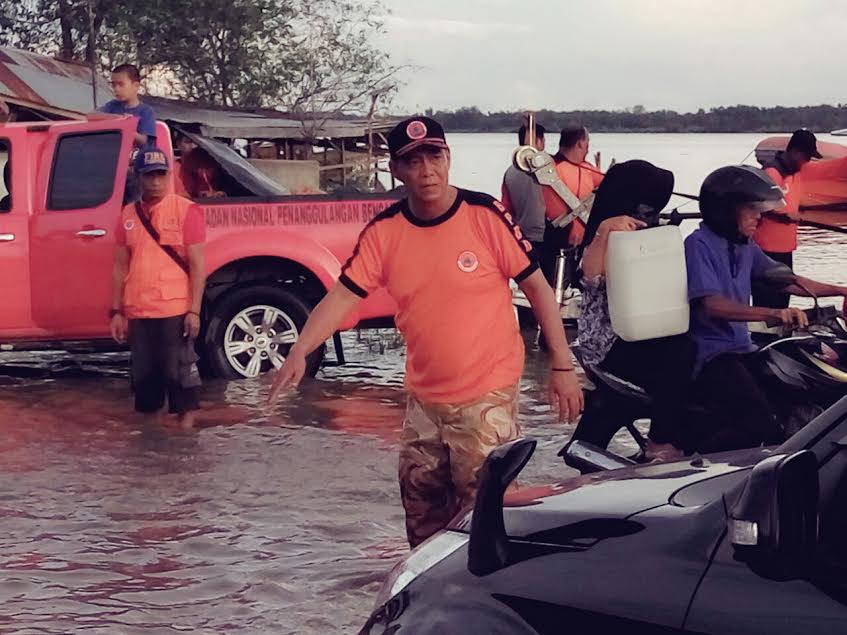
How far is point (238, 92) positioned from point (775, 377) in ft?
96.1

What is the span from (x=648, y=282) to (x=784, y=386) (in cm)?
66

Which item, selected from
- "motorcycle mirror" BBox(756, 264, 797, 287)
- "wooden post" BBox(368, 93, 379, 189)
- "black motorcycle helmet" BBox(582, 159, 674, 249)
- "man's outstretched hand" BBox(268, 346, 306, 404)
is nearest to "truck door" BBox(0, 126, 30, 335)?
"black motorcycle helmet" BBox(582, 159, 674, 249)

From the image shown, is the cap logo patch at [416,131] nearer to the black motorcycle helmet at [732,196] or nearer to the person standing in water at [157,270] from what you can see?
the black motorcycle helmet at [732,196]

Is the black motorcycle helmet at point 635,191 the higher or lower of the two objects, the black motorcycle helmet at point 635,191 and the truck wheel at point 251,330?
the higher

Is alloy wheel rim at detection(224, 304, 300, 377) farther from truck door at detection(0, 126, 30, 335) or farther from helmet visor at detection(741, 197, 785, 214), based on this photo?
helmet visor at detection(741, 197, 785, 214)

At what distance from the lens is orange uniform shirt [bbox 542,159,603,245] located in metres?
11.9

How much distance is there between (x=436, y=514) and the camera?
5.08 meters

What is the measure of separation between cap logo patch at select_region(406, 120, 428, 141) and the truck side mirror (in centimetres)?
245

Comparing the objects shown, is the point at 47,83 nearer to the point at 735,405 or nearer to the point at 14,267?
the point at 14,267

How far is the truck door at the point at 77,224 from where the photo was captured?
386 inches

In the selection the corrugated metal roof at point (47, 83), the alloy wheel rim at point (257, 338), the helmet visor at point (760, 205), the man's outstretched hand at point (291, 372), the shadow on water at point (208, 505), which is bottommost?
the shadow on water at point (208, 505)

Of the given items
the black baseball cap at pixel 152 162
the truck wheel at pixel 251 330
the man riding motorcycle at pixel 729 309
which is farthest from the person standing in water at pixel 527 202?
the man riding motorcycle at pixel 729 309

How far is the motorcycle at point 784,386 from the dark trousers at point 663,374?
0.04 meters

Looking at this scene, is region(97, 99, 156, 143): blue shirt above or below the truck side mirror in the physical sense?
above
